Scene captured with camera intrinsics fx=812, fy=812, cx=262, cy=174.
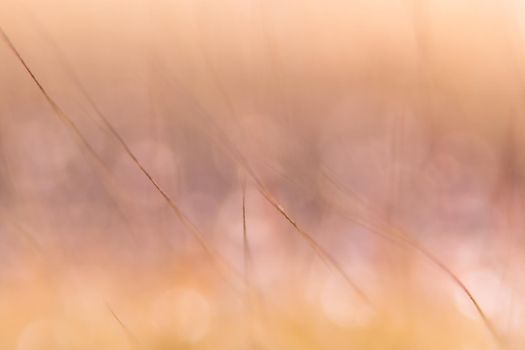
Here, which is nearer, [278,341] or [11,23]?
[278,341]

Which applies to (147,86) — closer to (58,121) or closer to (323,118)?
(58,121)

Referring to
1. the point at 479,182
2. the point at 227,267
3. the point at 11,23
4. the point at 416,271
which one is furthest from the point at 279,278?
the point at 11,23

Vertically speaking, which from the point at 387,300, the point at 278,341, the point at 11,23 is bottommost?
the point at 278,341

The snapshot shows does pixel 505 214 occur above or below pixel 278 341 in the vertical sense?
above

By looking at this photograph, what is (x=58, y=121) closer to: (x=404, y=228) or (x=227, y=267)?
(x=227, y=267)

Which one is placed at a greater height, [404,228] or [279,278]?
[404,228]

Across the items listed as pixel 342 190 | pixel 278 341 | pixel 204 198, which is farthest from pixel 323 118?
pixel 278 341
